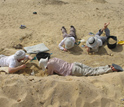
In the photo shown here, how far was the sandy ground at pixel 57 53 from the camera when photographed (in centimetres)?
233

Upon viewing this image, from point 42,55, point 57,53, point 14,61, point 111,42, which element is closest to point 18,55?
point 14,61

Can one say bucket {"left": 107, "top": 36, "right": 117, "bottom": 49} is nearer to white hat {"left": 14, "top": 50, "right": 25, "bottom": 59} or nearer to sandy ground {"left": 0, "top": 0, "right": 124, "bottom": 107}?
sandy ground {"left": 0, "top": 0, "right": 124, "bottom": 107}

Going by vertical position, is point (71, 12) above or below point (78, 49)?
above

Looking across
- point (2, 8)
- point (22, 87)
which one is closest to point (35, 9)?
point (2, 8)

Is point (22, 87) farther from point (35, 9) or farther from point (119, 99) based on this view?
point (35, 9)

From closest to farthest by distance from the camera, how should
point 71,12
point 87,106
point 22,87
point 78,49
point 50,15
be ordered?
point 87,106
point 22,87
point 78,49
point 50,15
point 71,12

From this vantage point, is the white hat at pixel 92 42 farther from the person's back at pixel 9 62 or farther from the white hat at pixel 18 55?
the person's back at pixel 9 62

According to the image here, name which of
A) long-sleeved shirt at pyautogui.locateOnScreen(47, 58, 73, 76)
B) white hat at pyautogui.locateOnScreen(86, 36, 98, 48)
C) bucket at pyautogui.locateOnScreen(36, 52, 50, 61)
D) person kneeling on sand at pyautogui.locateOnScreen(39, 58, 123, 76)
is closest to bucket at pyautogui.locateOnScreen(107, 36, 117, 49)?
white hat at pyautogui.locateOnScreen(86, 36, 98, 48)

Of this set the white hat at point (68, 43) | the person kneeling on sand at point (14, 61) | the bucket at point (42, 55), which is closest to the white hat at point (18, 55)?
the person kneeling on sand at point (14, 61)

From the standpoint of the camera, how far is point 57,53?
4578 millimetres

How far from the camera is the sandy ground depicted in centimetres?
233

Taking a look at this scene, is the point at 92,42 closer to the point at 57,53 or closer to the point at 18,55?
the point at 57,53

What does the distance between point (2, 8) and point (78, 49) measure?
20.1ft

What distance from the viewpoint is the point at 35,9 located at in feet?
27.3
